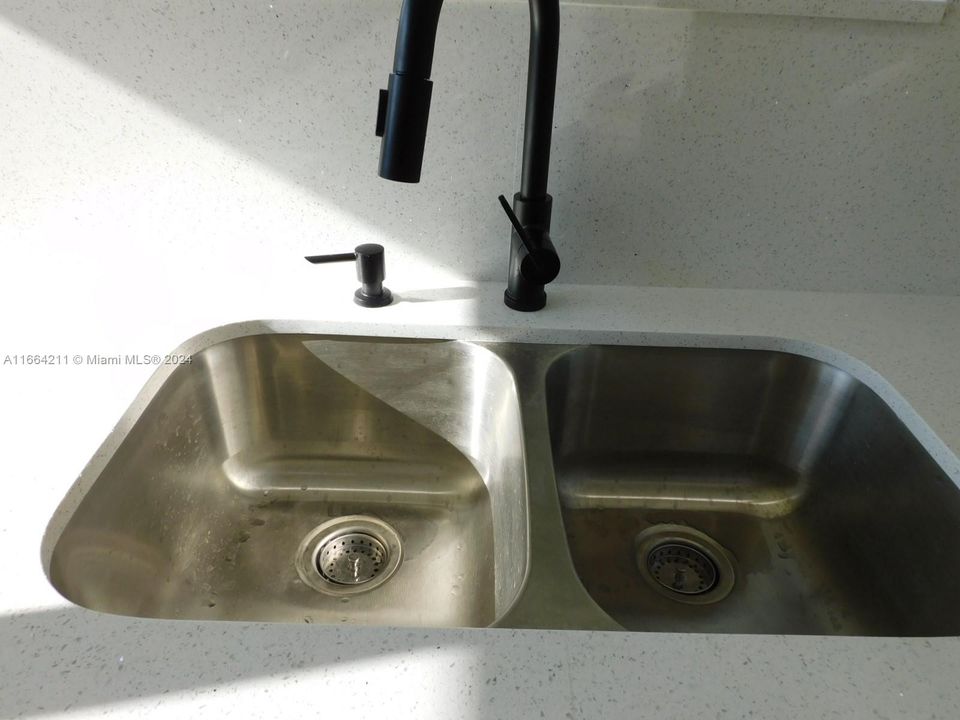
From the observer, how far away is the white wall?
79 cm

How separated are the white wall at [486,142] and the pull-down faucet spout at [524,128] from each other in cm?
9

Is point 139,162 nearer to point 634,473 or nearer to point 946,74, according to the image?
point 634,473

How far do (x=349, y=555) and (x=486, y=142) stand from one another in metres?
0.56

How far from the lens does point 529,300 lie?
0.88 meters

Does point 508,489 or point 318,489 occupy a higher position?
point 508,489

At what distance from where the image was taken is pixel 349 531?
855 millimetres

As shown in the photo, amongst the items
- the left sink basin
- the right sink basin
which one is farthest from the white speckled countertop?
Result: the right sink basin

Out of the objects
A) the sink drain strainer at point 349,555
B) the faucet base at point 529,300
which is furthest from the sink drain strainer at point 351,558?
the faucet base at point 529,300

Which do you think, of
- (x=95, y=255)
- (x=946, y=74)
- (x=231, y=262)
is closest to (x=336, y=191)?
(x=231, y=262)

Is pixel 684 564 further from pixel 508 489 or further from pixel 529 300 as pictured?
pixel 529 300

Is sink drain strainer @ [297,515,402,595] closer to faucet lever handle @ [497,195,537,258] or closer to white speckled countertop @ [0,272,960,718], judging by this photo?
white speckled countertop @ [0,272,960,718]

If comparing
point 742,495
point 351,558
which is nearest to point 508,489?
point 351,558

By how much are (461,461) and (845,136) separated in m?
0.67

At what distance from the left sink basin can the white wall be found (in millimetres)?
177
